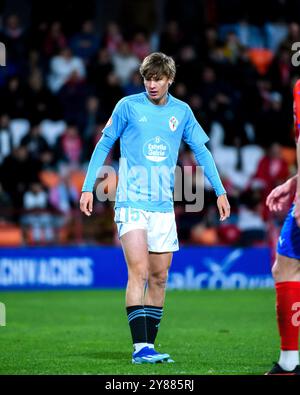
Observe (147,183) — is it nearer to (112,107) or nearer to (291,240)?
(291,240)

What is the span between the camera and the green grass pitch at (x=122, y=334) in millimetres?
7625

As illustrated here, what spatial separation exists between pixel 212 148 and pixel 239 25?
13.1ft

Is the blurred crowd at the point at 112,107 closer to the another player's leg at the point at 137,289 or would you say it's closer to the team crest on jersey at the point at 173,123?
the team crest on jersey at the point at 173,123

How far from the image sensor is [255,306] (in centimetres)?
1382

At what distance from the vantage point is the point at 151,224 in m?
8.09

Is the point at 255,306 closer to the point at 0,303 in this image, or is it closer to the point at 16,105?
the point at 0,303

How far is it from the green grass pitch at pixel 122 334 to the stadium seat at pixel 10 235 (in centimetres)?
88

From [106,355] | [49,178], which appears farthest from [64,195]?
[106,355]

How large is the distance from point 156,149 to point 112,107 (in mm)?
11185

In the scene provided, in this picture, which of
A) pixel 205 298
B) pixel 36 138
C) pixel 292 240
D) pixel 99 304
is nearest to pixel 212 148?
pixel 36 138

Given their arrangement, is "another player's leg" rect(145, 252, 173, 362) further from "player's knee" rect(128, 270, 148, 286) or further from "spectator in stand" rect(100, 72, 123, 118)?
"spectator in stand" rect(100, 72, 123, 118)

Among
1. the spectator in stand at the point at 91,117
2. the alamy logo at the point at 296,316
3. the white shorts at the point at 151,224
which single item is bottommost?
the alamy logo at the point at 296,316

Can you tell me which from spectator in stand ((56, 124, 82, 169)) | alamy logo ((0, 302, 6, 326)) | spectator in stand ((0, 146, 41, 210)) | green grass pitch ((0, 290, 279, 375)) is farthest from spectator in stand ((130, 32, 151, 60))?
alamy logo ((0, 302, 6, 326))

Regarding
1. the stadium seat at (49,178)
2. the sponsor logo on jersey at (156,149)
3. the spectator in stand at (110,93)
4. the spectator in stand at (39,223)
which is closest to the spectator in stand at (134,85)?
the spectator in stand at (110,93)
